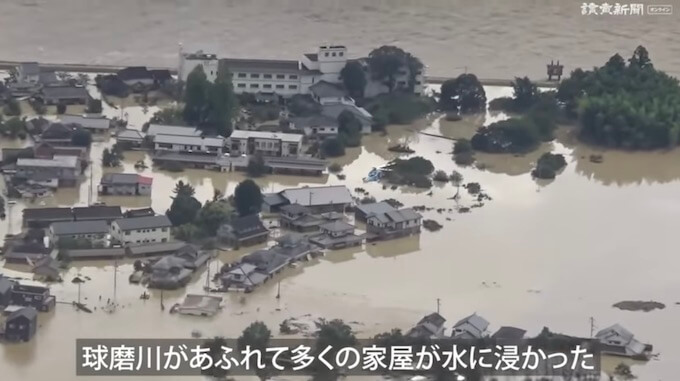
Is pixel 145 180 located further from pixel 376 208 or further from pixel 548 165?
pixel 548 165

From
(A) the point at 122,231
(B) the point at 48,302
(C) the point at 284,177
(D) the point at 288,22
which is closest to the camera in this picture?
(B) the point at 48,302

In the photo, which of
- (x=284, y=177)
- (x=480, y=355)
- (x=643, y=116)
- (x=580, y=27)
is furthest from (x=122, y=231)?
(x=580, y=27)

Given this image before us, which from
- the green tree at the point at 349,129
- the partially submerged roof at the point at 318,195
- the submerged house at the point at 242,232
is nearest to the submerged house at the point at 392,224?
the partially submerged roof at the point at 318,195

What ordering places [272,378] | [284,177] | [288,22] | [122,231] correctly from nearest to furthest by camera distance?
[272,378] < [122,231] < [284,177] < [288,22]

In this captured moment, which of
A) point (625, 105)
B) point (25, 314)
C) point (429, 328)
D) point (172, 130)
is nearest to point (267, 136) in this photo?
point (172, 130)

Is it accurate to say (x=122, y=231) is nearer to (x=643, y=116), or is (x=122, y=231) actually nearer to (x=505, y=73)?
(x=643, y=116)

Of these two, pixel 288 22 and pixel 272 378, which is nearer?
pixel 272 378

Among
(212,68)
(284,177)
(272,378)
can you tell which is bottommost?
(272,378)

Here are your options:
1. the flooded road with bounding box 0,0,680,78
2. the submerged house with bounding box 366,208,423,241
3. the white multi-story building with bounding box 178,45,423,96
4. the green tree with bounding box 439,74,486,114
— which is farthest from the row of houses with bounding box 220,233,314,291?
the flooded road with bounding box 0,0,680,78
